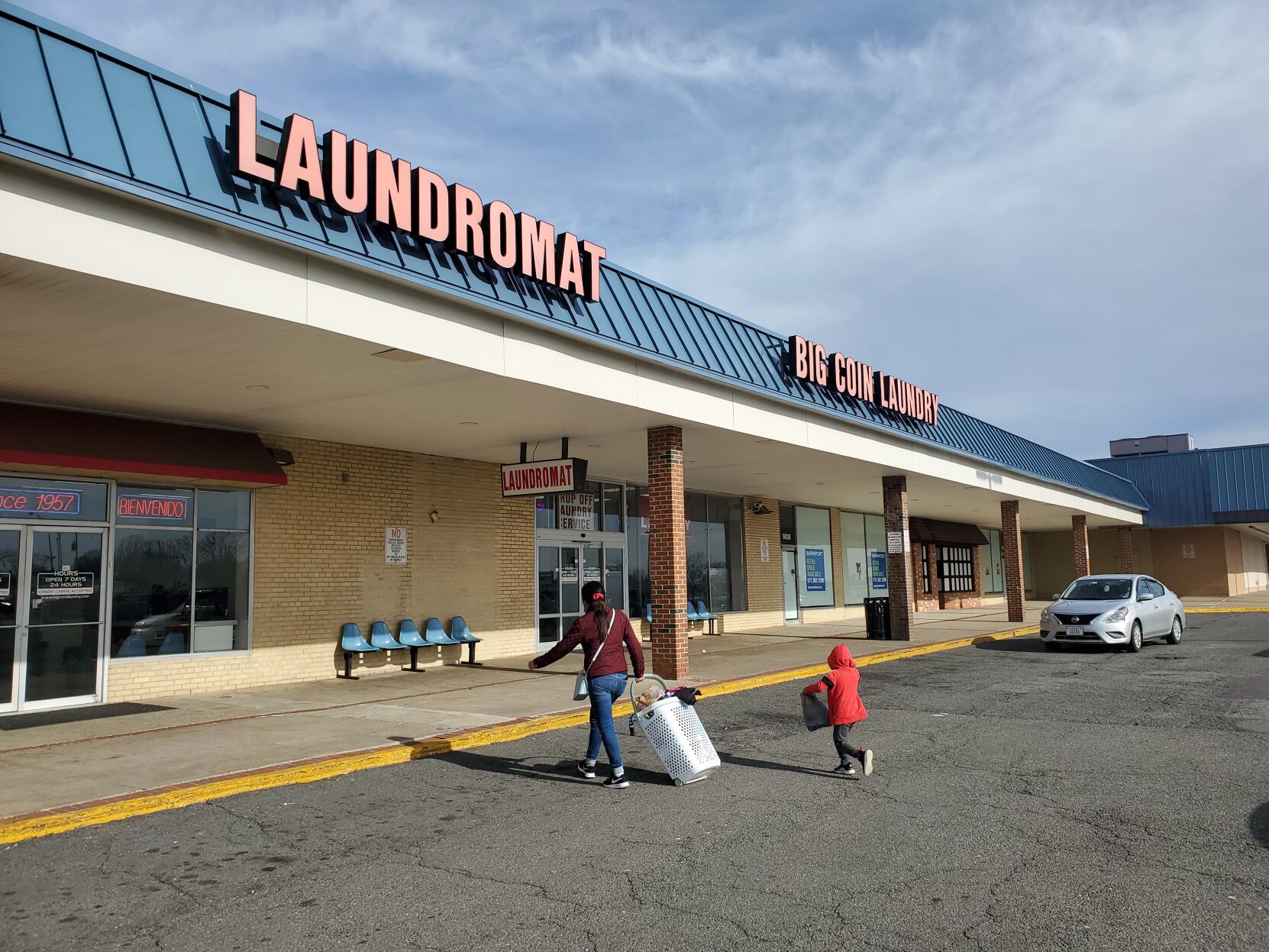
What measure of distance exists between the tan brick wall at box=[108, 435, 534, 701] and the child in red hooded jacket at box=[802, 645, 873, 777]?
9490 mm

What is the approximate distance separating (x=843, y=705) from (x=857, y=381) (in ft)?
37.9

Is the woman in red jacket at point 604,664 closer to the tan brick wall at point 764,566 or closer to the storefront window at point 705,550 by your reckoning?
the storefront window at point 705,550

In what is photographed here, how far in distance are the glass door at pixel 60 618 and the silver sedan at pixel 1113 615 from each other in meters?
16.2

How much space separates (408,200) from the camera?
32.0 feet

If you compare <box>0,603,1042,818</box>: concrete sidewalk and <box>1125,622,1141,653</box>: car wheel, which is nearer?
<box>0,603,1042,818</box>: concrete sidewalk

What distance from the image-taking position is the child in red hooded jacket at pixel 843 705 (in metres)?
8.12

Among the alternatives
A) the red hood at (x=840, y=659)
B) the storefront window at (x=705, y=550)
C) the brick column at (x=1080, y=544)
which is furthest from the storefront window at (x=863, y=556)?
the red hood at (x=840, y=659)

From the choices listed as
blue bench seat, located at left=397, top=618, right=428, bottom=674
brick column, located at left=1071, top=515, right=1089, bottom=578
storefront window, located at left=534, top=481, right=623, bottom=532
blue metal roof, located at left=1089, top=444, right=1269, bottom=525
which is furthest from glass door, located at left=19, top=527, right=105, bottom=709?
blue metal roof, located at left=1089, top=444, right=1269, bottom=525

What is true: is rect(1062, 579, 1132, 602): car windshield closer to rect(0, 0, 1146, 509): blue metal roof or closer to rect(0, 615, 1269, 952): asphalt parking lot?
rect(0, 615, 1269, 952): asphalt parking lot

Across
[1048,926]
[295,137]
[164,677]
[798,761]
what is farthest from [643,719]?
[164,677]

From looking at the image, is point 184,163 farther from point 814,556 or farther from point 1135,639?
point 814,556

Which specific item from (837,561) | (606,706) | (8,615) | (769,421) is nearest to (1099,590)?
(769,421)

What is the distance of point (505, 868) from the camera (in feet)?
19.0

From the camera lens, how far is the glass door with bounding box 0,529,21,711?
11820 millimetres
